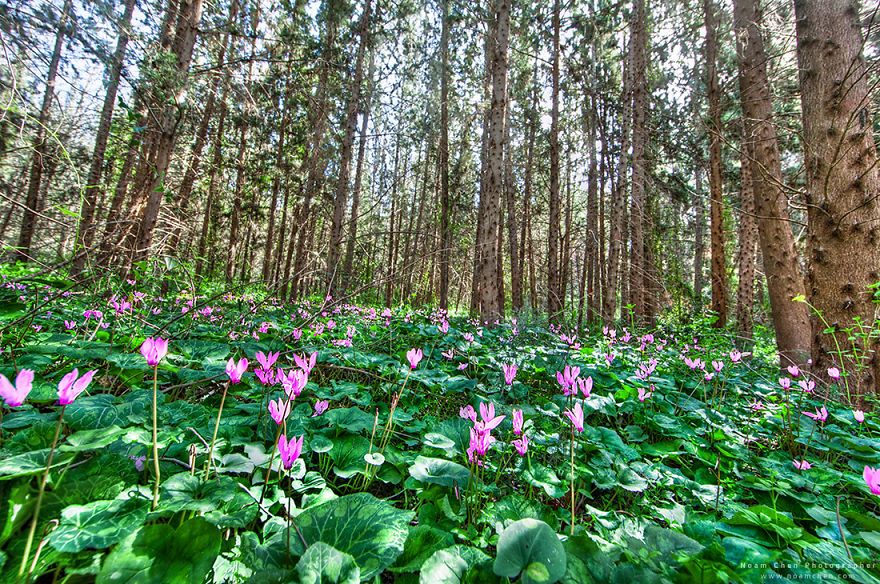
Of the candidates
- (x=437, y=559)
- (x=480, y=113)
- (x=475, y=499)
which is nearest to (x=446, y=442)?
(x=475, y=499)

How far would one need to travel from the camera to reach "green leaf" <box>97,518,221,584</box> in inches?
29.3

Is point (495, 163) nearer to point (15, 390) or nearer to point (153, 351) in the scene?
point (153, 351)

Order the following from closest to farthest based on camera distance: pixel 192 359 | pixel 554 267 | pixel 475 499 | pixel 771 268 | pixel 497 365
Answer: pixel 475 499 < pixel 192 359 < pixel 497 365 < pixel 771 268 < pixel 554 267

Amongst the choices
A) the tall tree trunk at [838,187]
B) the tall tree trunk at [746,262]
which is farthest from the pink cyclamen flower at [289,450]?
the tall tree trunk at [746,262]

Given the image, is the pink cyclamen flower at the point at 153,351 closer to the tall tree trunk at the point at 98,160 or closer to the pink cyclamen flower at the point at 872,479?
the tall tree trunk at the point at 98,160

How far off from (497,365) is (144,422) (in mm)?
2471

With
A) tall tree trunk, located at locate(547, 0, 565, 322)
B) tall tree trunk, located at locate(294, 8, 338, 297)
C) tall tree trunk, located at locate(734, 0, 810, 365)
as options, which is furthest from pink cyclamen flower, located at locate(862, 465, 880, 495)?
tall tree trunk, located at locate(547, 0, 565, 322)

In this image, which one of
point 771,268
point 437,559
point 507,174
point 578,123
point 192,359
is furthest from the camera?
point 578,123

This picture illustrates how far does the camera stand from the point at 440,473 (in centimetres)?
128

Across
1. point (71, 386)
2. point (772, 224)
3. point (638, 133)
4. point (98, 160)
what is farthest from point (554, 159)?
point (98, 160)

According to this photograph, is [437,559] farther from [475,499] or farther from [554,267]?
[554,267]

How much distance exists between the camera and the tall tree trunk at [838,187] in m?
3.36

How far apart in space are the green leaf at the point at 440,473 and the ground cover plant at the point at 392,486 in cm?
1

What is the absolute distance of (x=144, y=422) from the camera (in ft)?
4.54
